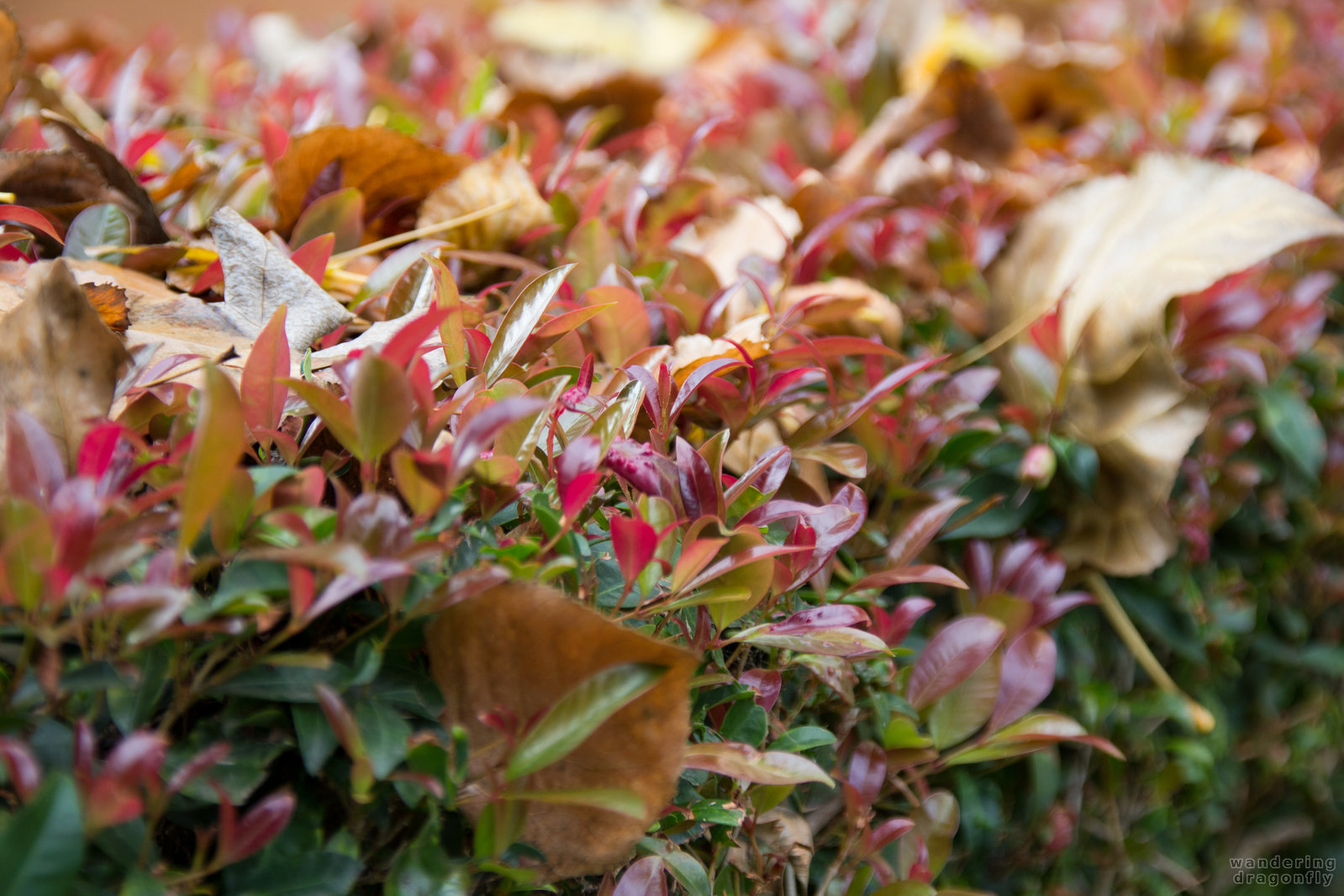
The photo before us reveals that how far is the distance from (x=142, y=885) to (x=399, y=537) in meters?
0.19

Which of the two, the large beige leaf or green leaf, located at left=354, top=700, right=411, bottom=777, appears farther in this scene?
the large beige leaf

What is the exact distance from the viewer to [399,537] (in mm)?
479

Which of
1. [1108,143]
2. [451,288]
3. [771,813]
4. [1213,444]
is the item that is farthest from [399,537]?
[1108,143]

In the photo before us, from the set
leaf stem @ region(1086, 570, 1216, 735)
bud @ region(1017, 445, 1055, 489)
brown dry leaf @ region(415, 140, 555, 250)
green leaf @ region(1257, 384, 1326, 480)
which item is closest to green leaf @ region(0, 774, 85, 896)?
brown dry leaf @ region(415, 140, 555, 250)

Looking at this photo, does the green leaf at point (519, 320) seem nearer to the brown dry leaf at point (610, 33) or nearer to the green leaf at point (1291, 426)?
the green leaf at point (1291, 426)

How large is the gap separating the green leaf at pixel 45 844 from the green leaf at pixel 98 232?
0.51 meters

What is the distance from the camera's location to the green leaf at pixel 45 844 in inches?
15.4

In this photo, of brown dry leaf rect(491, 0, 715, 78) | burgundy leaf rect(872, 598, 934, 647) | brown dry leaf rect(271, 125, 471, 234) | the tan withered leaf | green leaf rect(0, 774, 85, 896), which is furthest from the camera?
brown dry leaf rect(491, 0, 715, 78)

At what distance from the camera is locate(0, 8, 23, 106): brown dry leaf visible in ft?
2.60

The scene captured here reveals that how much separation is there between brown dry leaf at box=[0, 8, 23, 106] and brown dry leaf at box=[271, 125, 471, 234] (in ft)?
0.75

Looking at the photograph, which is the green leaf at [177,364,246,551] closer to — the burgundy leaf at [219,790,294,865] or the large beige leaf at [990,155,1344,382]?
the burgundy leaf at [219,790,294,865]

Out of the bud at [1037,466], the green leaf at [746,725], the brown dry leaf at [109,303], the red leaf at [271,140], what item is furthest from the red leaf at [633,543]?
the red leaf at [271,140]

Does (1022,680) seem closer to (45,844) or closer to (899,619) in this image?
(899,619)

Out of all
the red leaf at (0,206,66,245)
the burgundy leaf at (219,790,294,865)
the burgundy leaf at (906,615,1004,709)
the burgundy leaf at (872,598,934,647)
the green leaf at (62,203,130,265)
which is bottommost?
the burgundy leaf at (906,615,1004,709)
